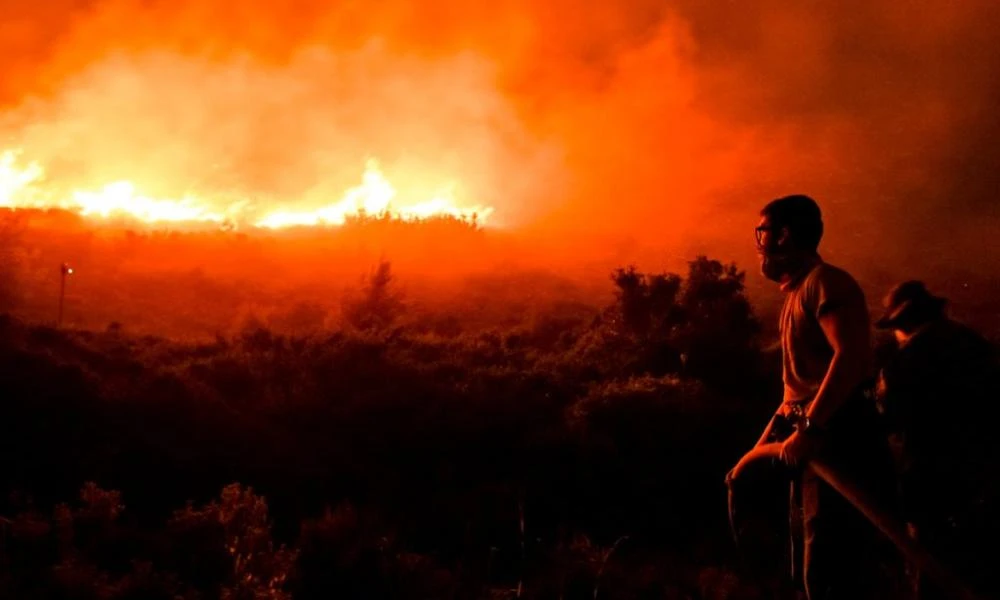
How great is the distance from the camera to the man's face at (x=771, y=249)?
11.5ft

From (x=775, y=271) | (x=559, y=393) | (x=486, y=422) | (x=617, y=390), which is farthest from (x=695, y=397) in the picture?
(x=775, y=271)

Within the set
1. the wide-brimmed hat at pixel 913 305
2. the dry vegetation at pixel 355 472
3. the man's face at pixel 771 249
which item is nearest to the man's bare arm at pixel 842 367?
the man's face at pixel 771 249

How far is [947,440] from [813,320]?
940 millimetres

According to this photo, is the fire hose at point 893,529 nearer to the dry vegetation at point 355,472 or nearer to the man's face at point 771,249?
the man's face at point 771,249

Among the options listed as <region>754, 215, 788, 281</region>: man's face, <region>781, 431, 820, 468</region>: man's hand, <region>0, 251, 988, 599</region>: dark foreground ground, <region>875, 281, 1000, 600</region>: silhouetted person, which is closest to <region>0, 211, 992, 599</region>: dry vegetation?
<region>0, 251, 988, 599</region>: dark foreground ground

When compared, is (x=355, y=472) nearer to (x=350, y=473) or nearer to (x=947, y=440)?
(x=350, y=473)

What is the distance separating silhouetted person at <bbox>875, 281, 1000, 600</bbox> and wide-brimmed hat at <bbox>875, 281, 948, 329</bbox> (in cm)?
10

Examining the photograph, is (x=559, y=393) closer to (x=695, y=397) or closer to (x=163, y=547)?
(x=695, y=397)

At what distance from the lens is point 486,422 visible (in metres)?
11.8

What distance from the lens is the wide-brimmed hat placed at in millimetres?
3646

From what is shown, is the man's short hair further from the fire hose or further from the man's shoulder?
the fire hose

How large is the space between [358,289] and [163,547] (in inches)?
1461

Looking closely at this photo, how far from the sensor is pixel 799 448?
10.2 ft

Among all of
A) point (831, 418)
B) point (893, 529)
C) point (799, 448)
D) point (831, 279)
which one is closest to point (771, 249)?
point (831, 279)
